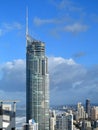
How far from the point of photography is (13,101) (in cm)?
640

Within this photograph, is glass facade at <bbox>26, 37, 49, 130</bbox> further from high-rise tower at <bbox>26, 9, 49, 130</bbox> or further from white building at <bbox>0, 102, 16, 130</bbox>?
white building at <bbox>0, 102, 16, 130</bbox>

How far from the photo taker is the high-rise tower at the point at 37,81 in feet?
228

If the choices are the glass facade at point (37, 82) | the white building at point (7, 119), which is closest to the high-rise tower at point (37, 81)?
the glass facade at point (37, 82)

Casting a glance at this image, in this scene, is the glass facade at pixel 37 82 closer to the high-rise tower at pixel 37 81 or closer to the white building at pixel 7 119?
the high-rise tower at pixel 37 81

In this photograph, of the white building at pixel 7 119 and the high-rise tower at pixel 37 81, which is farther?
the high-rise tower at pixel 37 81

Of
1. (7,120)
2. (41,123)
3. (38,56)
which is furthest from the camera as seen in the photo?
(38,56)

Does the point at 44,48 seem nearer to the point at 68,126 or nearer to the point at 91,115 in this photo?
the point at 68,126

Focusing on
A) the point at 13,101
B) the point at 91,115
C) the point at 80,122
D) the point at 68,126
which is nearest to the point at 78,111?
the point at 91,115

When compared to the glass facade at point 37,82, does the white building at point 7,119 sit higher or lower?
lower

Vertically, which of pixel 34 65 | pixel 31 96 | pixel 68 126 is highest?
pixel 34 65

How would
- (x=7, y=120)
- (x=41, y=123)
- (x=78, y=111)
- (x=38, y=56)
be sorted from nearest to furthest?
1. (x=7, y=120)
2. (x=41, y=123)
3. (x=38, y=56)
4. (x=78, y=111)

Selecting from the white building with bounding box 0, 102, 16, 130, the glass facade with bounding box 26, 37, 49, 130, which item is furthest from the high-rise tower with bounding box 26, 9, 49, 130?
the white building with bounding box 0, 102, 16, 130

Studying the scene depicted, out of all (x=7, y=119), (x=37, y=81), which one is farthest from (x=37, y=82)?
(x=7, y=119)

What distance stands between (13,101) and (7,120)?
424 mm
